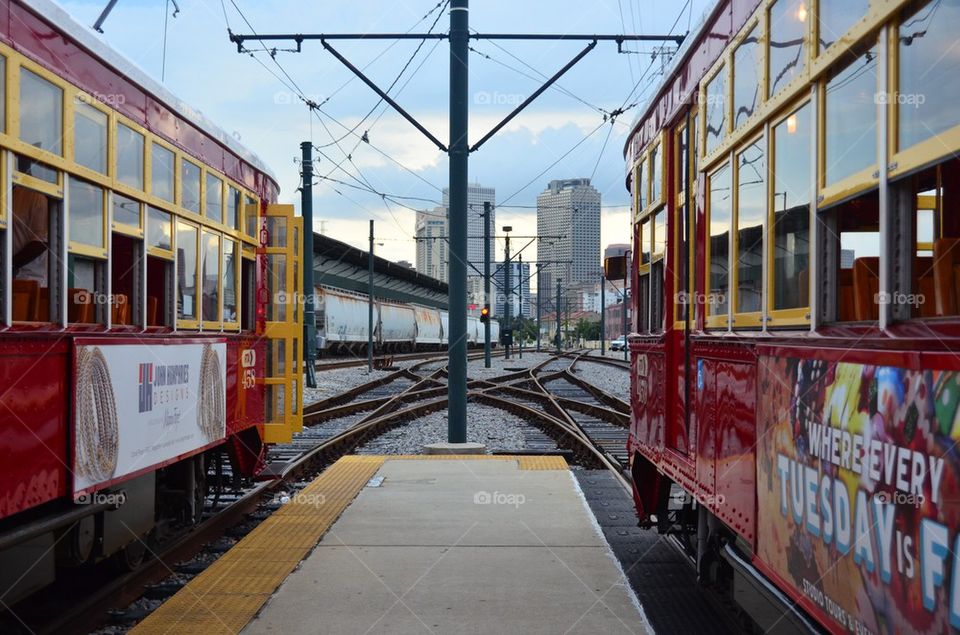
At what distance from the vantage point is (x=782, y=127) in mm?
3365

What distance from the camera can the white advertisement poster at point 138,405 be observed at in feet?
14.9

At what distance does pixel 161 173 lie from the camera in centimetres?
568

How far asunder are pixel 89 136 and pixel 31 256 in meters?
0.79

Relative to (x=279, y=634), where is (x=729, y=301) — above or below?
above

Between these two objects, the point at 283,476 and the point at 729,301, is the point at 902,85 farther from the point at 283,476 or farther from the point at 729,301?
the point at 283,476

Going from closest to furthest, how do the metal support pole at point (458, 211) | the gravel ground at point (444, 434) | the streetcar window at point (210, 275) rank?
the streetcar window at point (210, 275), the metal support pole at point (458, 211), the gravel ground at point (444, 434)

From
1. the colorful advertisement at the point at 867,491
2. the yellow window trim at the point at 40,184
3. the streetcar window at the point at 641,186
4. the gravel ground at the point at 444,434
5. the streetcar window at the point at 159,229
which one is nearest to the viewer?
the colorful advertisement at the point at 867,491

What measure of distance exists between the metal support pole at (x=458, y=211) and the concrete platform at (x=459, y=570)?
2.72 metres

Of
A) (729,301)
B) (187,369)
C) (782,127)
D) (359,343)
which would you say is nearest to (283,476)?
(187,369)

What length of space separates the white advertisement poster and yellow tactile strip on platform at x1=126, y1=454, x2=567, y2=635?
2.33 ft

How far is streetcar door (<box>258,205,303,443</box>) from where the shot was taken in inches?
334

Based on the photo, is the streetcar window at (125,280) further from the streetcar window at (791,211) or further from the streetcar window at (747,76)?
the streetcar window at (791,211)

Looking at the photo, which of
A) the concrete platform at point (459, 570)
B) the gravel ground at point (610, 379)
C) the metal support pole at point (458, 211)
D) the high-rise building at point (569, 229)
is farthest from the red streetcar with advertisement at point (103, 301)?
the high-rise building at point (569, 229)

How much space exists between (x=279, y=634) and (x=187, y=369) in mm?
2133
